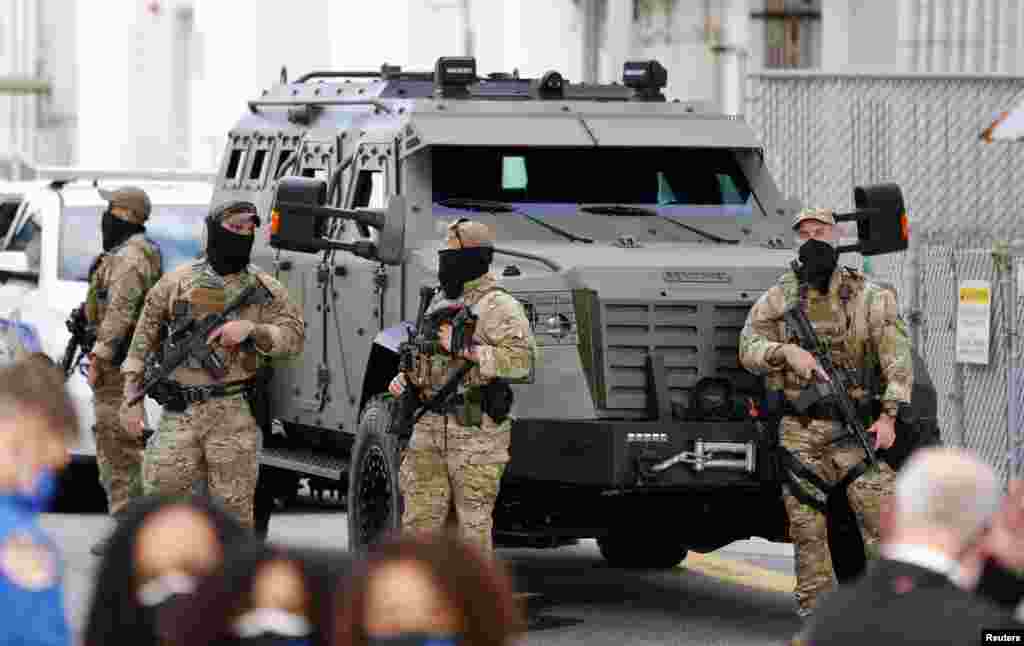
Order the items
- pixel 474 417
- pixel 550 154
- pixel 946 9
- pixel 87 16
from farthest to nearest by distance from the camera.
Result: pixel 87 16 < pixel 946 9 < pixel 550 154 < pixel 474 417

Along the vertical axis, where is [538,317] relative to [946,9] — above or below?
below

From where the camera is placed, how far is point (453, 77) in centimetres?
1155


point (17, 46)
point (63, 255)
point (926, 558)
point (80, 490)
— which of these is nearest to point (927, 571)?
point (926, 558)

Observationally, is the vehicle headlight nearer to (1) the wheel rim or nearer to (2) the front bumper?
(2) the front bumper

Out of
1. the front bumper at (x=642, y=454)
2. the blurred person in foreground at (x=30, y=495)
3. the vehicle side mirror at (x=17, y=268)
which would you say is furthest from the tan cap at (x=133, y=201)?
the blurred person in foreground at (x=30, y=495)

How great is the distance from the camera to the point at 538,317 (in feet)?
32.4

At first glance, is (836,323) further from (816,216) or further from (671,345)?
(671,345)

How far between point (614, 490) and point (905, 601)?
5.55 meters

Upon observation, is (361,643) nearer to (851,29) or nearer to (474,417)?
(474,417)

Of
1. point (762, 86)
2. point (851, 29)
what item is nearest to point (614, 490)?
point (762, 86)

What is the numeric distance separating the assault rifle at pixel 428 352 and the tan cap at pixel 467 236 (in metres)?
0.24

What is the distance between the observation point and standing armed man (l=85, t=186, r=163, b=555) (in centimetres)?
1206

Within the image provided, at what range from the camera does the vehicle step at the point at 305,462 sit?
11070mm

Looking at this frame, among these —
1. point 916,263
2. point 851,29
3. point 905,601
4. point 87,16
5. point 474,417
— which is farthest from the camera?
point 87,16
